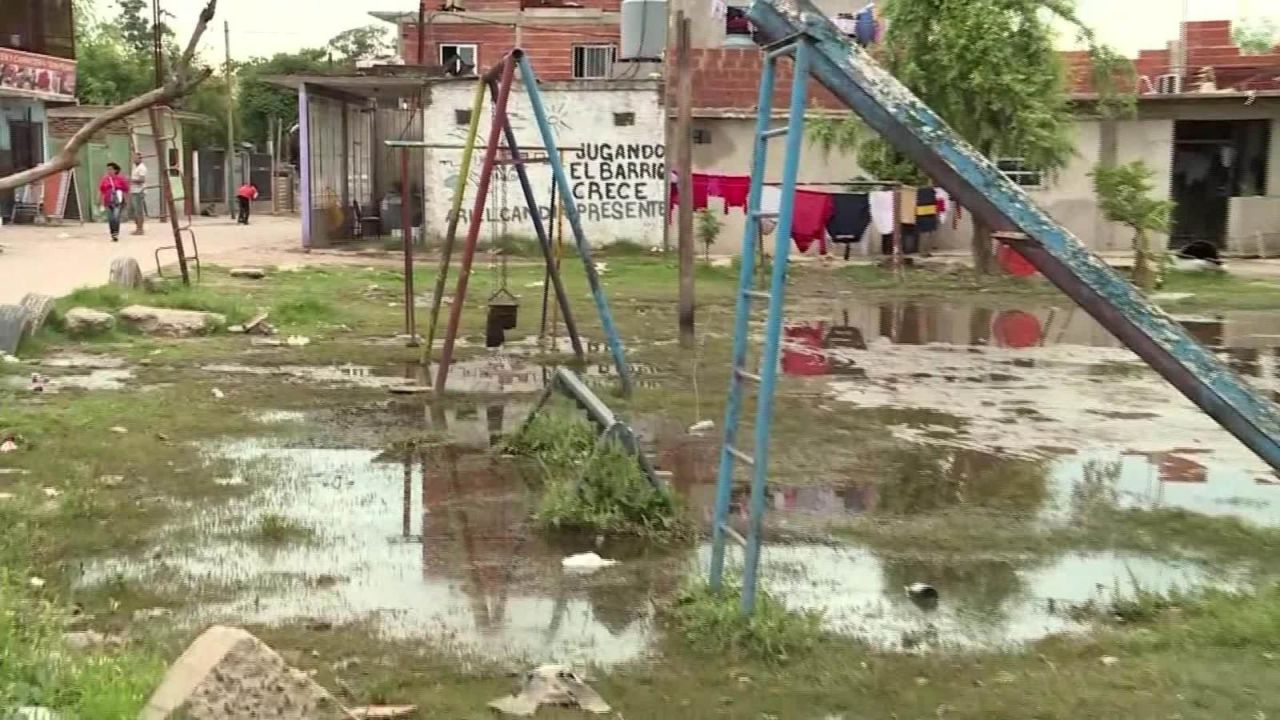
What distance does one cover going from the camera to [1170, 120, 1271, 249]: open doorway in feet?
85.5

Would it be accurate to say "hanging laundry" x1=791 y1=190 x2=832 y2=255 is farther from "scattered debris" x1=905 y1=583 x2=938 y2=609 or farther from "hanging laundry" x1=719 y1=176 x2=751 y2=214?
"scattered debris" x1=905 y1=583 x2=938 y2=609

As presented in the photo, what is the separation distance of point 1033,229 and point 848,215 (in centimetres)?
1707

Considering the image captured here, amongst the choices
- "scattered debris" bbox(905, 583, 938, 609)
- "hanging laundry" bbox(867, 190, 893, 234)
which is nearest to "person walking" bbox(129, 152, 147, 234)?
"hanging laundry" bbox(867, 190, 893, 234)

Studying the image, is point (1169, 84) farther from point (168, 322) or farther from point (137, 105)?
point (137, 105)

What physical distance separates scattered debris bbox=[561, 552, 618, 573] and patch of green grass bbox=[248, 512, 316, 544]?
4.07 feet

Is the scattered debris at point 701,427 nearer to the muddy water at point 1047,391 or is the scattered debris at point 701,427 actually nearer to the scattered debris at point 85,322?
the muddy water at point 1047,391

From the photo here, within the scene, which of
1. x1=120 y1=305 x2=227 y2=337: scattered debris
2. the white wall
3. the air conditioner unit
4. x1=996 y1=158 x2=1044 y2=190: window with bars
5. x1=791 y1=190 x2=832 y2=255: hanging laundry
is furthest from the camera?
the air conditioner unit

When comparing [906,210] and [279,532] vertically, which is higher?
[906,210]

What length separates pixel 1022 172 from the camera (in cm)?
2283

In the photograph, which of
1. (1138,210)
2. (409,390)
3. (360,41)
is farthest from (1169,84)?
(360,41)

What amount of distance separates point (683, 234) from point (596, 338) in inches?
58.8

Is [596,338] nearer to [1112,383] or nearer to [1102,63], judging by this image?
[1112,383]

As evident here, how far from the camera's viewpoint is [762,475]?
4402 mm

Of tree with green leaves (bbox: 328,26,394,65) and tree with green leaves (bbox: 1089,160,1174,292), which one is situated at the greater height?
tree with green leaves (bbox: 328,26,394,65)
